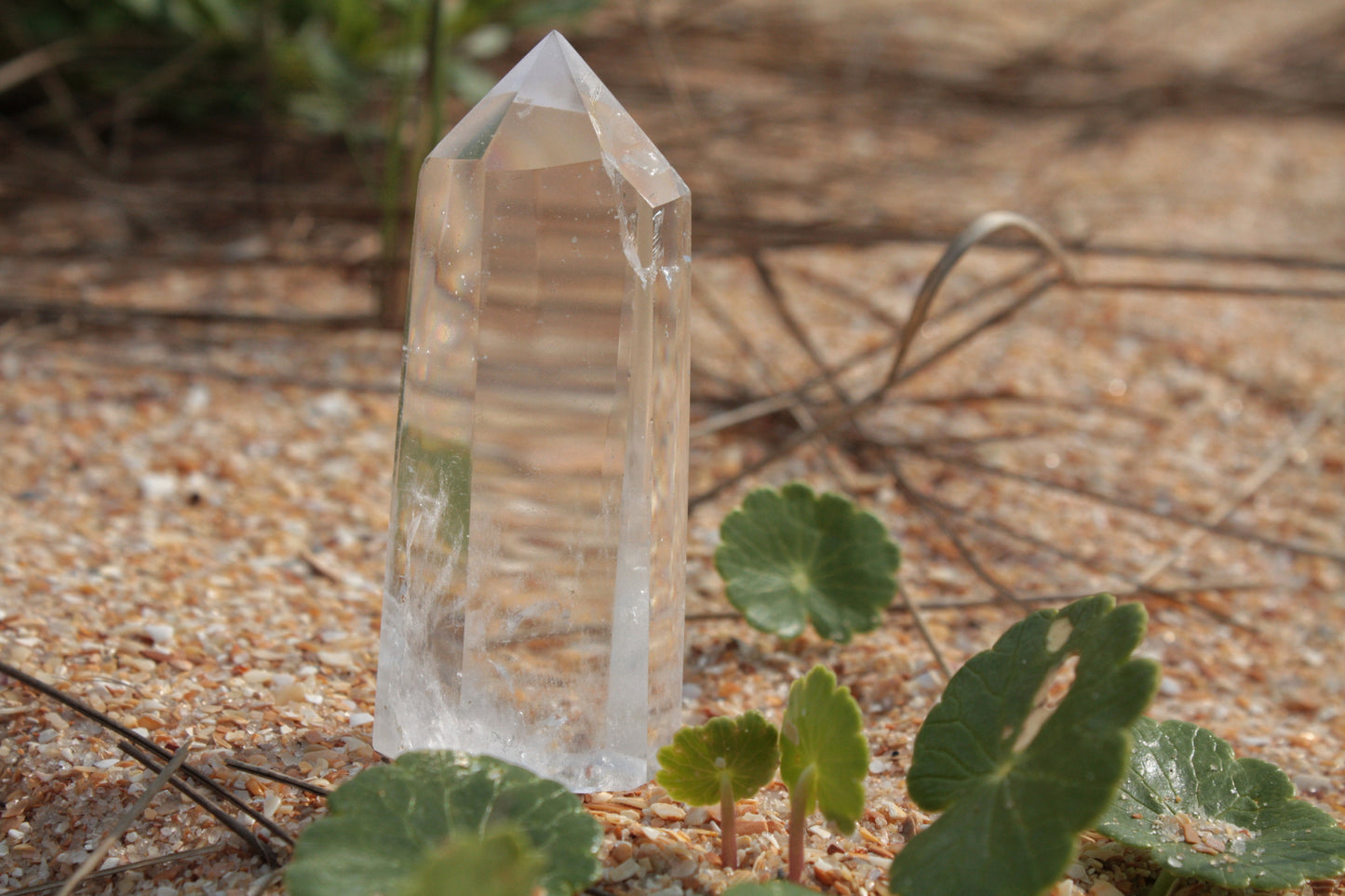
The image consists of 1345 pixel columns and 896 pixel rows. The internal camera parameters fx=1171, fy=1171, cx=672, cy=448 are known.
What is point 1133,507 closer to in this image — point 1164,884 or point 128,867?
point 1164,884

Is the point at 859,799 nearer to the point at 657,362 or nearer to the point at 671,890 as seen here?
the point at 671,890

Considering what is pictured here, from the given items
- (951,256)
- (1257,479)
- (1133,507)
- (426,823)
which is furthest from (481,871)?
(1257,479)

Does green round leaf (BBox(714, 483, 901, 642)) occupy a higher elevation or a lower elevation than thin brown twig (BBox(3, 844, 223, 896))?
higher

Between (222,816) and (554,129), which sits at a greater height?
(554,129)

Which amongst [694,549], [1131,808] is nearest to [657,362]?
[1131,808]

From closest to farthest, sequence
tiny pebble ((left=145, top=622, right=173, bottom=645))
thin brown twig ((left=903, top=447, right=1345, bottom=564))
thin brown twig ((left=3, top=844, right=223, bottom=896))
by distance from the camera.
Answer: thin brown twig ((left=3, top=844, right=223, bottom=896)) < tiny pebble ((left=145, top=622, right=173, bottom=645)) < thin brown twig ((left=903, top=447, right=1345, bottom=564))

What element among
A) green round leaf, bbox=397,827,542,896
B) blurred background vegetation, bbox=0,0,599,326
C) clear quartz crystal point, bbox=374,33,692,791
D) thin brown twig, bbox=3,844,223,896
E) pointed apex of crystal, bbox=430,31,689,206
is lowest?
thin brown twig, bbox=3,844,223,896

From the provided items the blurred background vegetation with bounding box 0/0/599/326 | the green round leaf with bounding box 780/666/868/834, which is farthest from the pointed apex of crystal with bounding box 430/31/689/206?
the blurred background vegetation with bounding box 0/0/599/326

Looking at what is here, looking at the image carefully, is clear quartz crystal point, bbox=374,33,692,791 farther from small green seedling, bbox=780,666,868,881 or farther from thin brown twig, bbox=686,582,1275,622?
thin brown twig, bbox=686,582,1275,622
